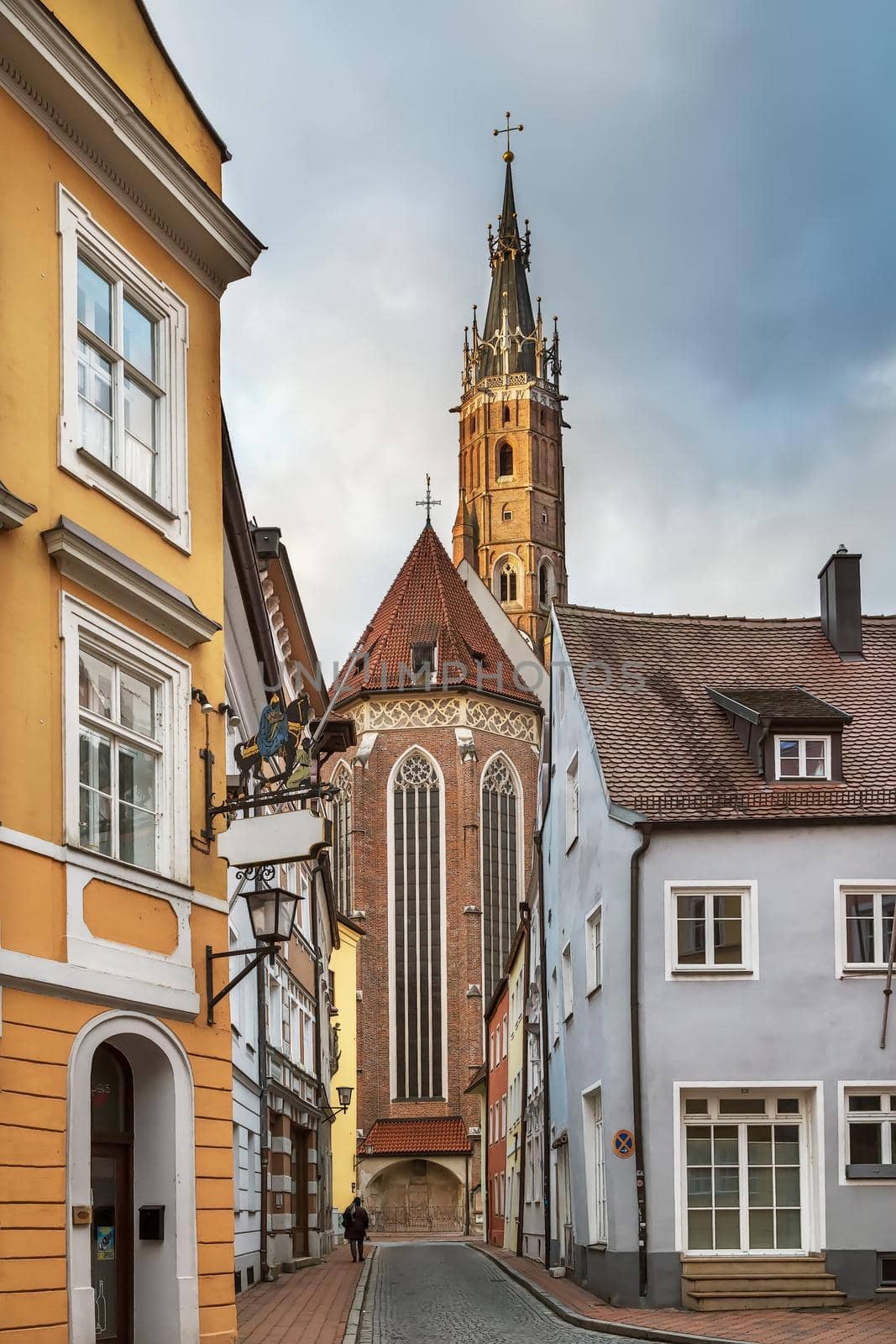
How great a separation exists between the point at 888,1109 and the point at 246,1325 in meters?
7.64

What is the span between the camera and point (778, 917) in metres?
20.5

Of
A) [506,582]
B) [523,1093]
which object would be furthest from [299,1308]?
[506,582]

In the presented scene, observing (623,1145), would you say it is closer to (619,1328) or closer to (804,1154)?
(804,1154)

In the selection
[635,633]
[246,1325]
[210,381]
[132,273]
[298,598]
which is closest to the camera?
[132,273]

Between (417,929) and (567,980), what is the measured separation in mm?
39728

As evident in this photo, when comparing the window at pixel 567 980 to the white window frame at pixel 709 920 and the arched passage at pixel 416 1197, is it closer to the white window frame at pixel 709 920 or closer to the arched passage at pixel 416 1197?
the white window frame at pixel 709 920

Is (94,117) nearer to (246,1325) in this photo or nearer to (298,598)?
(246,1325)

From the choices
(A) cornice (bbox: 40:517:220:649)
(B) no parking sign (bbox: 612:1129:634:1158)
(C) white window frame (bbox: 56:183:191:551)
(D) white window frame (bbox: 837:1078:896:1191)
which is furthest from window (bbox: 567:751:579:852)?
(C) white window frame (bbox: 56:183:191:551)

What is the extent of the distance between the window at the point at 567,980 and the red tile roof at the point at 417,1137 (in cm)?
3681

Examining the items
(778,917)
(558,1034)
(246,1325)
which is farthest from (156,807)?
(558,1034)

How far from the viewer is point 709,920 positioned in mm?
20688

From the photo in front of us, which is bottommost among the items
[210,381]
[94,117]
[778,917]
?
[778,917]

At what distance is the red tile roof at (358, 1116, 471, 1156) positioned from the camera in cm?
6075

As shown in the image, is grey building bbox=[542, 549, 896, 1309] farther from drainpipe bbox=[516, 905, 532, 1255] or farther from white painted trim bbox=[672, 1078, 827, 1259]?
drainpipe bbox=[516, 905, 532, 1255]
